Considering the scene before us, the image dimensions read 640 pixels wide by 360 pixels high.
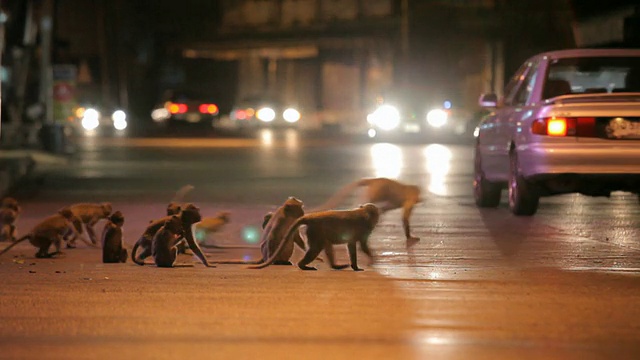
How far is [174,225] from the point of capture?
11.4m

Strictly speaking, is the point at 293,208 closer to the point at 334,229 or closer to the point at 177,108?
the point at 334,229

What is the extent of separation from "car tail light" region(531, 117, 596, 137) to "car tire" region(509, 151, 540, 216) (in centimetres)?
79

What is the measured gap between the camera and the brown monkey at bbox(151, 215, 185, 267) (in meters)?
11.4

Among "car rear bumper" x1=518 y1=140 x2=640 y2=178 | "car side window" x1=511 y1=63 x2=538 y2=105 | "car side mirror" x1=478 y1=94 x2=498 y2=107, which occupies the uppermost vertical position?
"car side window" x1=511 y1=63 x2=538 y2=105

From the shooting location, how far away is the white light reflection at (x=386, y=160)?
24.8m

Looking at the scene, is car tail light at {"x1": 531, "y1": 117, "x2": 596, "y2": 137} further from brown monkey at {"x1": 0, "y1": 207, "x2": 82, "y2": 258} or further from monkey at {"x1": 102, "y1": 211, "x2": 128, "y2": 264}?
brown monkey at {"x1": 0, "y1": 207, "x2": 82, "y2": 258}

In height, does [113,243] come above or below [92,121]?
above

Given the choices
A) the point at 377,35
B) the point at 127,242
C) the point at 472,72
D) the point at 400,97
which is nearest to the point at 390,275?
the point at 127,242

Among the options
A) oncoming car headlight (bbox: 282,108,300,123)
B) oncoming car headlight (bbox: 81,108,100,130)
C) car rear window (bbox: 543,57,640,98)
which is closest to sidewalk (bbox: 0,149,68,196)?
car rear window (bbox: 543,57,640,98)

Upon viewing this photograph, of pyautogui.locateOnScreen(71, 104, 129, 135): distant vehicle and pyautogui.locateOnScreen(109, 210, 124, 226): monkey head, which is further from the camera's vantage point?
pyautogui.locateOnScreen(71, 104, 129, 135): distant vehicle

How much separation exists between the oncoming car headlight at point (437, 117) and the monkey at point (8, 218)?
30745 millimetres

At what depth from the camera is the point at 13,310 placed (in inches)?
353

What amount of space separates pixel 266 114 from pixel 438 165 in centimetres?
2968

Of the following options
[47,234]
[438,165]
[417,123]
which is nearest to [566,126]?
[47,234]
